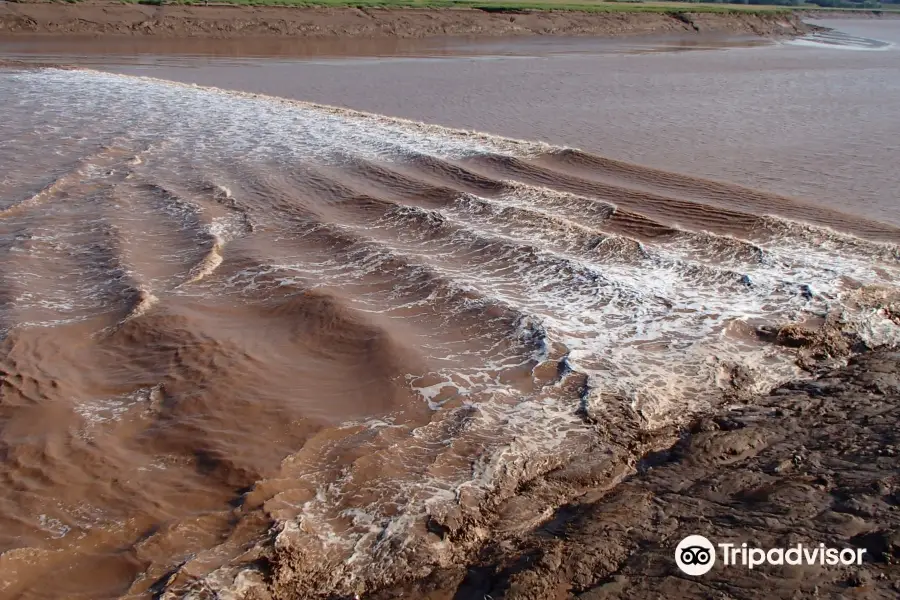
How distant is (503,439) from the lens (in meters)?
4.93

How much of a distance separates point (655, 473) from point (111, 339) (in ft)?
14.6

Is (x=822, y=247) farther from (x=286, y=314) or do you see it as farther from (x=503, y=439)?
(x=286, y=314)

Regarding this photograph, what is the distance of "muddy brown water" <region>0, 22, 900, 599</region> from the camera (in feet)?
14.3

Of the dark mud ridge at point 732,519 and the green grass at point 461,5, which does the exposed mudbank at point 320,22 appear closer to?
the green grass at point 461,5

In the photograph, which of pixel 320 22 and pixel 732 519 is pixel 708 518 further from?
pixel 320 22

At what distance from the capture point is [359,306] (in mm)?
6777

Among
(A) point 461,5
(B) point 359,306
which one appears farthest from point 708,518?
(A) point 461,5

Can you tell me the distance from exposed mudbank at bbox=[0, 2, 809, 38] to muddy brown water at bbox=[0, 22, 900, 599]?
59.6ft

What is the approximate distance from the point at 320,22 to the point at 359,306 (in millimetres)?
30836

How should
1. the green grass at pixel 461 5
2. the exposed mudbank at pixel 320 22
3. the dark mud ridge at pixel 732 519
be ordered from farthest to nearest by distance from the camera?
the green grass at pixel 461 5, the exposed mudbank at pixel 320 22, the dark mud ridge at pixel 732 519

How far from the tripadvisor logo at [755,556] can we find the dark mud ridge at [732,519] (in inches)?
1.5

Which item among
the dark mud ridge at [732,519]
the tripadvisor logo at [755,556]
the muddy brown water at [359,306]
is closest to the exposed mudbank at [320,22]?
the muddy brown water at [359,306]

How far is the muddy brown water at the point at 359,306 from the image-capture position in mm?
4359

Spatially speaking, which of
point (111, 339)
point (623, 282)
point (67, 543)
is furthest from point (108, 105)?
point (67, 543)
